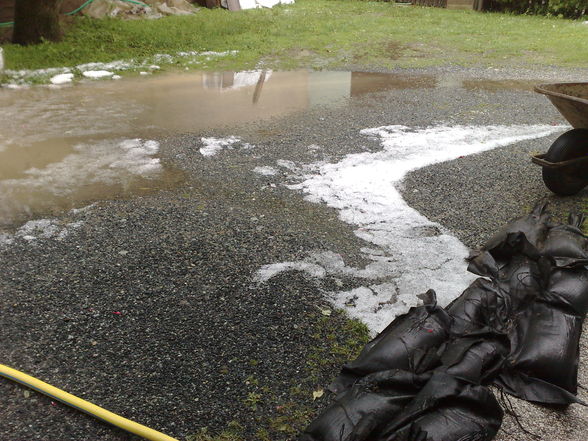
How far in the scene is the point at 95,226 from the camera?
4184 mm

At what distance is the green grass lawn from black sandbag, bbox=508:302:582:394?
26.3 feet

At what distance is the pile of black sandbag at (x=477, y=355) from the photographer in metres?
2.13

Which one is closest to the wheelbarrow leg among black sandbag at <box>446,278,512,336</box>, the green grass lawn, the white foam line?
the white foam line

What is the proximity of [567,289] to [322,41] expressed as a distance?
1006cm

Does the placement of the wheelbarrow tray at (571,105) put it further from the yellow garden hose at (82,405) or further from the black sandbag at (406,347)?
the yellow garden hose at (82,405)

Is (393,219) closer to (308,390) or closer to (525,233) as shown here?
(525,233)

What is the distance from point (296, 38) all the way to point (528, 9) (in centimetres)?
911

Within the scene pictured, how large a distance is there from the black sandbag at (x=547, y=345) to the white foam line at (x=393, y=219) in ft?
1.79

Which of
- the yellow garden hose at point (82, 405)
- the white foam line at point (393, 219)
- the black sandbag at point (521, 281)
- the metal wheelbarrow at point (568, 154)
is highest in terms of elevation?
the metal wheelbarrow at point (568, 154)

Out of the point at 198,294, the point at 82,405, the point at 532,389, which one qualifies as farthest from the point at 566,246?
the point at 82,405

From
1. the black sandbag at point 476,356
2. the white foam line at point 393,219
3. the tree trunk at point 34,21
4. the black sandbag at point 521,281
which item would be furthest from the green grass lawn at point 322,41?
the black sandbag at point 476,356

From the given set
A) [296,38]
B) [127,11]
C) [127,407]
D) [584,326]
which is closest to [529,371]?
[584,326]

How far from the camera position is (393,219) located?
4.29 m

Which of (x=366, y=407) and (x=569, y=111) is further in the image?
(x=569, y=111)
